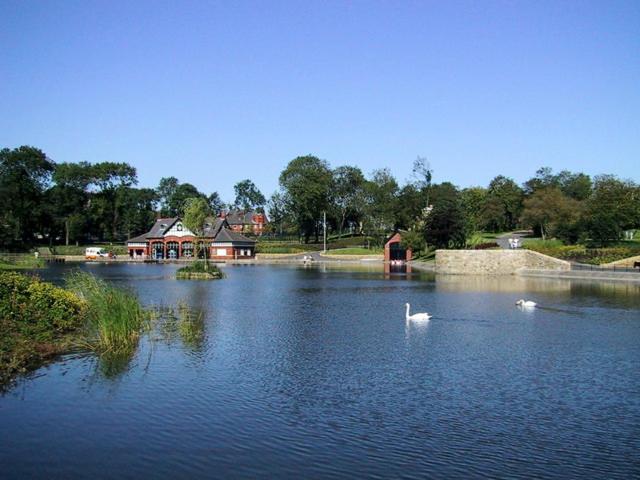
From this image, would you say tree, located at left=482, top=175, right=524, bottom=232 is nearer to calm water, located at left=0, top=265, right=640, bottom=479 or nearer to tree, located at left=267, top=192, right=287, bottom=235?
tree, located at left=267, top=192, right=287, bottom=235

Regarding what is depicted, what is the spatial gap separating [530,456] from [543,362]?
7493 mm

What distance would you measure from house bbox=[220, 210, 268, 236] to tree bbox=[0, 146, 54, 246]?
46017 millimetres

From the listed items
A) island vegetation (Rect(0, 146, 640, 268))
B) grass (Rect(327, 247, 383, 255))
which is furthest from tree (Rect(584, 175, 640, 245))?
grass (Rect(327, 247, 383, 255))

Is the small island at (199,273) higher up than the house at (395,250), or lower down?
lower down

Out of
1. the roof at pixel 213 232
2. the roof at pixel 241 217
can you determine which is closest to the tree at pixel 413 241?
the roof at pixel 213 232

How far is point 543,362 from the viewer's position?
56.0ft

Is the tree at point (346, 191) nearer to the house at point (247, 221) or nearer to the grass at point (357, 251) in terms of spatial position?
the grass at point (357, 251)

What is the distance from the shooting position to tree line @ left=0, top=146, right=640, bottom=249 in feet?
300

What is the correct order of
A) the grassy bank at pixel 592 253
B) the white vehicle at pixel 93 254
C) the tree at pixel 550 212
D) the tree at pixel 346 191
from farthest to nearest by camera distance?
the tree at pixel 346 191 → the white vehicle at pixel 93 254 → the tree at pixel 550 212 → the grassy bank at pixel 592 253

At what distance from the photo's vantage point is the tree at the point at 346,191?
11675cm

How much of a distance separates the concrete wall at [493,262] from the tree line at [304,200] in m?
22.5

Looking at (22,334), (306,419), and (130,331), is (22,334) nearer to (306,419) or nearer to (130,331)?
(130,331)

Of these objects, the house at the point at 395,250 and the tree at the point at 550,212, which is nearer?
the tree at the point at 550,212

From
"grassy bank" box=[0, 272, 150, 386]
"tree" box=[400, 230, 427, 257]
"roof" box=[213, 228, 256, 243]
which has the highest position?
"roof" box=[213, 228, 256, 243]
